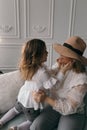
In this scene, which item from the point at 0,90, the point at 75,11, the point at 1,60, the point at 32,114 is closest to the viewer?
the point at 32,114

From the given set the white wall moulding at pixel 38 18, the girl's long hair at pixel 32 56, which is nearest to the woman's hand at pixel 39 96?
the girl's long hair at pixel 32 56

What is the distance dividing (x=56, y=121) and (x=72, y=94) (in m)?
0.27

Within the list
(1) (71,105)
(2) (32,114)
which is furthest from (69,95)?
(2) (32,114)

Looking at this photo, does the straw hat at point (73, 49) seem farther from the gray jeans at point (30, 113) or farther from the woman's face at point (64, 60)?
the gray jeans at point (30, 113)

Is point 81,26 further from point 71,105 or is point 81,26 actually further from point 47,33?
point 71,105

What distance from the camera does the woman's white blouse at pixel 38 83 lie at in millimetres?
1288

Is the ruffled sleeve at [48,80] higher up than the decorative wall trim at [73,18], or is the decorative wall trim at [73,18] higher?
the decorative wall trim at [73,18]

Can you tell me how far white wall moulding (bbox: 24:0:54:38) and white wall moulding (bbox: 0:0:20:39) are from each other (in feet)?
0.37

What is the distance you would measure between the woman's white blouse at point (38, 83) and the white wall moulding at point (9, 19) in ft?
4.21

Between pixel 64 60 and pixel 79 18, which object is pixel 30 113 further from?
pixel 79 18

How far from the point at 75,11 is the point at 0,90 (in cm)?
145

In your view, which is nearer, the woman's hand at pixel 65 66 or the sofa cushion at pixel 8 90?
the woman's hand at pixel 65 66

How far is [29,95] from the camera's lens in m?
1.31

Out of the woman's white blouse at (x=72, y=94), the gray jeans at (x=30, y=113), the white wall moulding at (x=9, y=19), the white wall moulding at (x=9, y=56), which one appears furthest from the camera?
the white wall moulding at (x=9, y=56)
